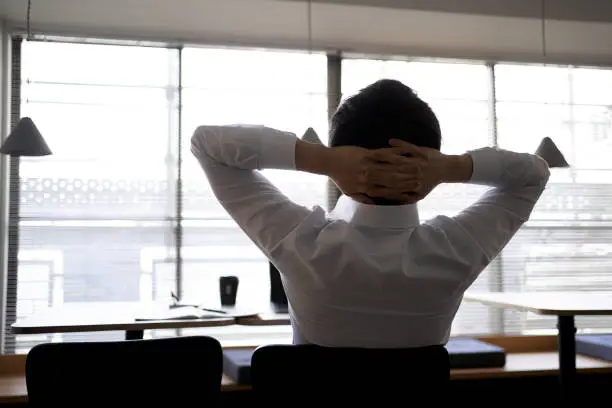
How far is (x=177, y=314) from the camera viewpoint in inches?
103

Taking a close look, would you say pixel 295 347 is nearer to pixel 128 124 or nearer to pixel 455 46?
pixel 128 124

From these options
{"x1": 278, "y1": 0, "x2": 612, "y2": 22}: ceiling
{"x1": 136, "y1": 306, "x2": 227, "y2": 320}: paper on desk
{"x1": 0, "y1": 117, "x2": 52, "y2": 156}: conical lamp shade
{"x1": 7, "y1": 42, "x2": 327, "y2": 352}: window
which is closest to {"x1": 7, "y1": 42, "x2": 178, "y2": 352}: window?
{"x1": 7, "y1": 42, "x2": 327, "y2": 352}: window

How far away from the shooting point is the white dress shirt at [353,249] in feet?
3.32

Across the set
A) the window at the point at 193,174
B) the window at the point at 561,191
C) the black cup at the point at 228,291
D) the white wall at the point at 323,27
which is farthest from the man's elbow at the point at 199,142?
the window at the point at 561,191

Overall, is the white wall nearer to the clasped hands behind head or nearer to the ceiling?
the ceiling

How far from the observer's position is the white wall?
3.71m

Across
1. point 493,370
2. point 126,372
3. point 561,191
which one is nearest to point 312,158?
point 126,372

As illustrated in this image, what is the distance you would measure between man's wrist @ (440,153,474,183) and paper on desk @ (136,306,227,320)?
5.61 feet

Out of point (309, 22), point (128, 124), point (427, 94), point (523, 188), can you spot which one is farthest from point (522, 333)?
point (523, 188)

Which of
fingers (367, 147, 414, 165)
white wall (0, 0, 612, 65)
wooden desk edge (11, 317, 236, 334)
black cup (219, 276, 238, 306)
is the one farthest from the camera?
white wall (0, 0, 612, 65)

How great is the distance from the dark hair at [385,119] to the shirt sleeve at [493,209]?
0.11 metres

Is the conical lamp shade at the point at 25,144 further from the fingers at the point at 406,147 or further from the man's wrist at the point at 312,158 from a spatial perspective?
the fingers at the point at 406,147

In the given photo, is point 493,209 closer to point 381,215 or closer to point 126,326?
point 381,215

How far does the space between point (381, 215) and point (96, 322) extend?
5.54ft
